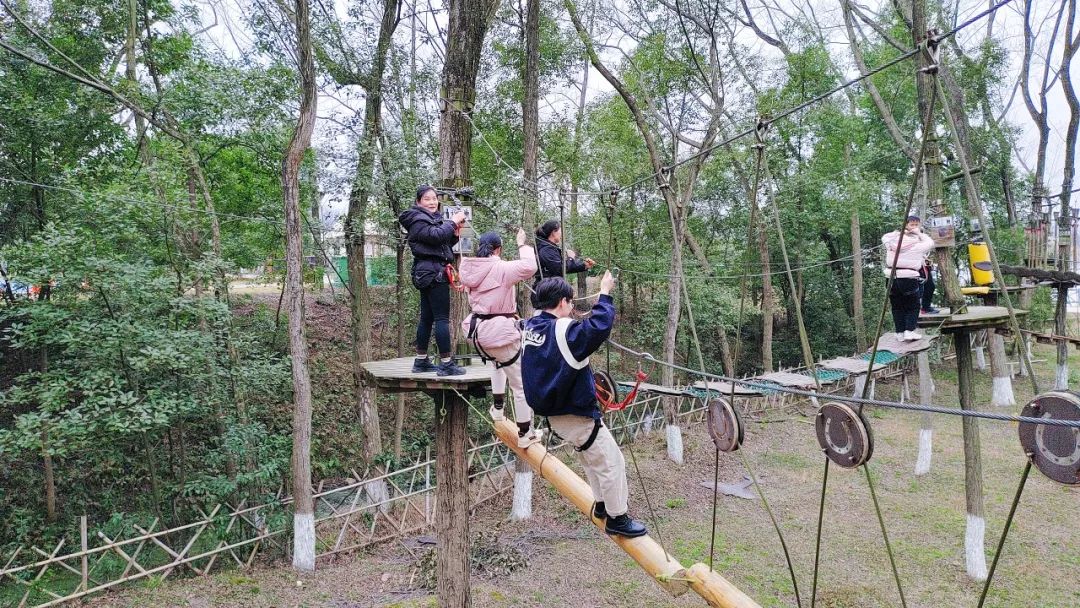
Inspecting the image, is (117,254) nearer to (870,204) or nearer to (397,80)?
(397,80)

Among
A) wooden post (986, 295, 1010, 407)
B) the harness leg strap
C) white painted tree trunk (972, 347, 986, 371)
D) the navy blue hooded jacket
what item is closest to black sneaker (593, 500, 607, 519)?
the harness leg strap

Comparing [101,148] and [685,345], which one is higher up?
[101,148]

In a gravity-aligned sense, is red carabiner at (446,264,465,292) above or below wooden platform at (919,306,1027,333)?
above

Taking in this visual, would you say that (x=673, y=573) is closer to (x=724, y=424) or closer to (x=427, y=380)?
(x=724, y=424)

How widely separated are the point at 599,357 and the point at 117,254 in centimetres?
1116

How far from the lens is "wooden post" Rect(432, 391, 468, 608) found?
15.7ft

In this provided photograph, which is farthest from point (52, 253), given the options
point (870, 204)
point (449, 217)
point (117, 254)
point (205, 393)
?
point (870, 204)

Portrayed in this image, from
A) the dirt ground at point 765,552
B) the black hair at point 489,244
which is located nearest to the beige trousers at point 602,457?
the black hair at point 489,244

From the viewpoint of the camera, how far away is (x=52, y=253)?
5891 millimetres

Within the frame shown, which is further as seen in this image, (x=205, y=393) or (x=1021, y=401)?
(x=1021, y=401)

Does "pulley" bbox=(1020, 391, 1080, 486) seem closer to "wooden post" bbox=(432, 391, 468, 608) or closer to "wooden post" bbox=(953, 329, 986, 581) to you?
"wooden post" bbox=(432, 391, 468, 608)

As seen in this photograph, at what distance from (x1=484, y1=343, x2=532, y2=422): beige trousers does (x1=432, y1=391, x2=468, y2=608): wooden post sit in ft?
2.80

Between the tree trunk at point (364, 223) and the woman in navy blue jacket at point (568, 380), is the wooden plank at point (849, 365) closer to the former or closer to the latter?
the woman in navy blue jacket at point (568, 380)

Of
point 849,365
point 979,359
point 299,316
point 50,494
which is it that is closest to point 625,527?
point 299,316
